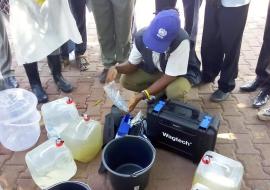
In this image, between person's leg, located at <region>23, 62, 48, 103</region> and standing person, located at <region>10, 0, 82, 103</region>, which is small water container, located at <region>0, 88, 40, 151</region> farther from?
person's leg, located at <region>23, 62, 48, 103</region>

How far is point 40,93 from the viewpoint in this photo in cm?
306

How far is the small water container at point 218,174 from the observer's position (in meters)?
1.93

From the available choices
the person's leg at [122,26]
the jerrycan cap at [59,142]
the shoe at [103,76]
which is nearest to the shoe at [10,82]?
the shoe at [103,76]

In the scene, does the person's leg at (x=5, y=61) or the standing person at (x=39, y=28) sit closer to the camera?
the standing person at (x=39, y=28)

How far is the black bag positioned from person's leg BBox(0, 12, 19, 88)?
1634mm

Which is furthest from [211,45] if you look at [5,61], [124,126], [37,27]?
[5,61]

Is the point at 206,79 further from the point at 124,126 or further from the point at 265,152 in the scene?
the point at 124,126

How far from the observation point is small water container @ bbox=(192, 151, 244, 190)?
1.93 metres

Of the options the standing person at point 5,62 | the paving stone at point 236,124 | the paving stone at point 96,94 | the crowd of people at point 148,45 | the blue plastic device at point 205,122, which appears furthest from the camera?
the paving stone at point 96,94

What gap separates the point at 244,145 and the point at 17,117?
1.84m

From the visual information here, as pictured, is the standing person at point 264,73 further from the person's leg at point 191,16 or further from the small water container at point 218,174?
the small water container at point 218,174

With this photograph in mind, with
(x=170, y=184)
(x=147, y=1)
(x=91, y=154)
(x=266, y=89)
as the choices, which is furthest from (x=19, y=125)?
(x=147, y=1)

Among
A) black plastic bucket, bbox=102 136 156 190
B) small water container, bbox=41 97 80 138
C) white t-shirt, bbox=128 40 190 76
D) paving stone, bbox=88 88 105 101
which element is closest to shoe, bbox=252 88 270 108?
white t-shirt, bbox=128 40 190 76

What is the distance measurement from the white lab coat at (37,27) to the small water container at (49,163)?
86cm
